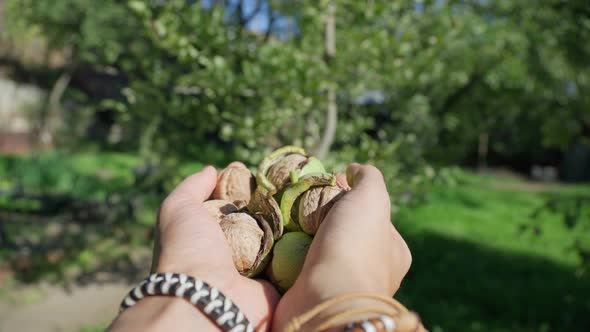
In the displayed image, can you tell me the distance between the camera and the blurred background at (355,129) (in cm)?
322

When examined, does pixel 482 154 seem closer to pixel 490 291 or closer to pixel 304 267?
pixel 490 291

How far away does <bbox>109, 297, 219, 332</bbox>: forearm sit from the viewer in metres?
1.23

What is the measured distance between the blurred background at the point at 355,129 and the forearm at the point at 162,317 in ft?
5.94

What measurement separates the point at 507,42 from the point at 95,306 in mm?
5445

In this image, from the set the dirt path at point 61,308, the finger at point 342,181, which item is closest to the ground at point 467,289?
the dirt path at point 61,308

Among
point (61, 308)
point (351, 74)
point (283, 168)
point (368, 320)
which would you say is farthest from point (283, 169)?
point (61, 308)

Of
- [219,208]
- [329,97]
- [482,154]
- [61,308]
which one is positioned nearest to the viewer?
[219,208]

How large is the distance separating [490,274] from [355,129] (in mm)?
3652

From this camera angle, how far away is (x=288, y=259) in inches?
60.4

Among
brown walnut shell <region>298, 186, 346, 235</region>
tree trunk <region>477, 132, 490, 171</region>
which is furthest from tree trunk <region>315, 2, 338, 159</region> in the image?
tree trunk <region>477, 132, 490, 171</region>

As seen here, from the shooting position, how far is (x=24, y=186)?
9289 millimetres

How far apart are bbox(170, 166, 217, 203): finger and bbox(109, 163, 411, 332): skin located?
36 millimetres

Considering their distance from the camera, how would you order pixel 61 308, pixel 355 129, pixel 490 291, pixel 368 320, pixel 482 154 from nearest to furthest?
pixel 368 320 < pixel 355 129 < pixel 61 308 < pixel 490 291 < pixel 482 154

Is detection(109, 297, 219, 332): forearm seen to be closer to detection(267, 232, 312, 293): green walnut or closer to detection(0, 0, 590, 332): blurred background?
detection(267, 232, 312, 293): green walnut
